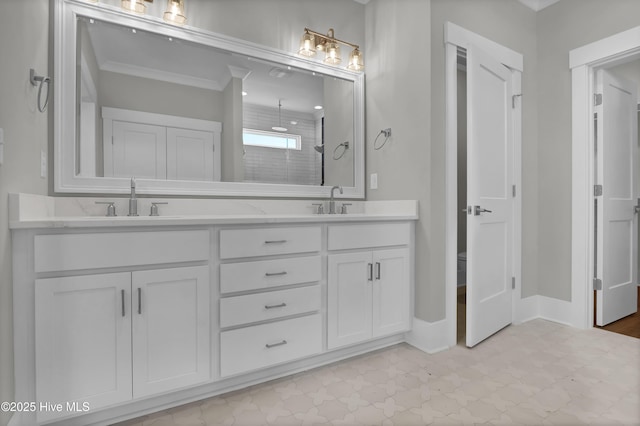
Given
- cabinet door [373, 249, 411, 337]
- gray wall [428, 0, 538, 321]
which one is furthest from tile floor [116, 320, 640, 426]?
gray wall [428, 0, 538, 321]

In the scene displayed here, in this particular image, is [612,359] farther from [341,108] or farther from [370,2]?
[370,2]

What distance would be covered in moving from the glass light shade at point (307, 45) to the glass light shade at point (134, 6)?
974 millimetres

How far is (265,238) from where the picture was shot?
5.41ft

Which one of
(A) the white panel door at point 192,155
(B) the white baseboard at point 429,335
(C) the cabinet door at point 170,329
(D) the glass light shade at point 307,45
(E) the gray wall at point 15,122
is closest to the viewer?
(E) the gray wall at point 15,122

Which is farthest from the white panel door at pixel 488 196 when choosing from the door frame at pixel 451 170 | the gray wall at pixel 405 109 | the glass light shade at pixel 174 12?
the glass light shade at pixel 174 12

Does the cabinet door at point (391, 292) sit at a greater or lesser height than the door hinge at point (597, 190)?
lesser

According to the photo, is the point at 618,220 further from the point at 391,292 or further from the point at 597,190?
the point at 391,292

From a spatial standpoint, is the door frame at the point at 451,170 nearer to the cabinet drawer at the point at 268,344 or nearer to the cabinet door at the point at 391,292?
the cabinet door at the point at 391,292

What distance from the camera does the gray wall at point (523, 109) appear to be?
2.11 meters

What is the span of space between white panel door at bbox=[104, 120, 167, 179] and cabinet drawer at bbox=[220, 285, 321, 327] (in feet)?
2.93

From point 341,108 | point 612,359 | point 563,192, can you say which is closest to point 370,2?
point 341,108

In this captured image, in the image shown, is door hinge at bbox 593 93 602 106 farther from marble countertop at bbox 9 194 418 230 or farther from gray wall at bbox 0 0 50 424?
gray wall at bbox 0 0 50 424

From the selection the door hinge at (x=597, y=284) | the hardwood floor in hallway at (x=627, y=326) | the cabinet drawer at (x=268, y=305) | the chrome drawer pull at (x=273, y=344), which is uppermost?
the cabinet drawer at (x=268, y=305)

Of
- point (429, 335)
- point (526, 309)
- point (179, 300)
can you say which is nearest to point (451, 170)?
point (429, 335)
